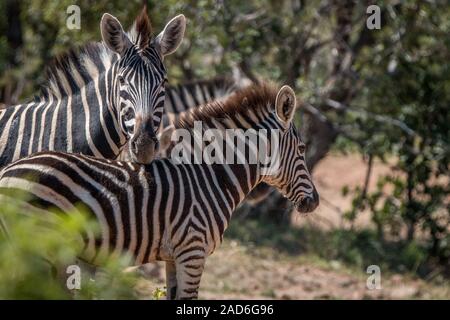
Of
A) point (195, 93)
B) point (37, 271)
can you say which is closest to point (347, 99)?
point (195, 93)

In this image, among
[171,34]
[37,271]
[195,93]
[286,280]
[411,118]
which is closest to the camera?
[37,271]

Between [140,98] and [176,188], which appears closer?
[176,188]

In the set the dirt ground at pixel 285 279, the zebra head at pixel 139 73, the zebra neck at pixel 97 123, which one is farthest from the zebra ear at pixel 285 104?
the dirt ground at pixel 285 279

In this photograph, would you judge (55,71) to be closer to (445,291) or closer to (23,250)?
(23,250)

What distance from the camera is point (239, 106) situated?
6.69 m

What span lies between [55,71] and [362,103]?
782 cm

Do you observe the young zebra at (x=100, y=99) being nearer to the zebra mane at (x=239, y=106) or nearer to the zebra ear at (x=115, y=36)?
the zebra ear at (x=115, y=36)

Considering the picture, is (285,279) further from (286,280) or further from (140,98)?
(140,98)

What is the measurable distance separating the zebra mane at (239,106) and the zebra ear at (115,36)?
30.8 inches

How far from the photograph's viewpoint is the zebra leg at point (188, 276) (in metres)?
5.98

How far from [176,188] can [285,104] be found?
47.5 inches

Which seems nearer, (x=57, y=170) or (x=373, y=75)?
(x=57, y=170)
